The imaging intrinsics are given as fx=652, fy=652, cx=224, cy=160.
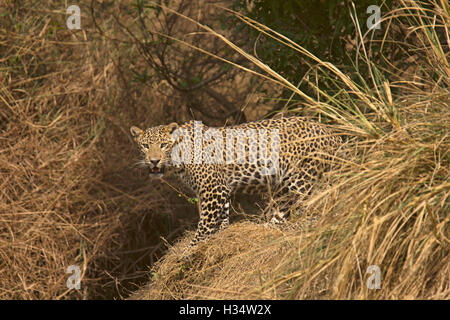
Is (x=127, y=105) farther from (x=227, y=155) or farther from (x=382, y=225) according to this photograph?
(x=382, y=225)

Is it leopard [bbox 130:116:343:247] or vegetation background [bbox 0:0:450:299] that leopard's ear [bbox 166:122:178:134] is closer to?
leopard [bbox 130:116:343:247]

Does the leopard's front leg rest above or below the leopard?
below

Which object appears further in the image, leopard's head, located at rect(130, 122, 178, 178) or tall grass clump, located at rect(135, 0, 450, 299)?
leopard's head, located at rect(130, 122, 178, 178)

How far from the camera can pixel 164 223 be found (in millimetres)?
9680

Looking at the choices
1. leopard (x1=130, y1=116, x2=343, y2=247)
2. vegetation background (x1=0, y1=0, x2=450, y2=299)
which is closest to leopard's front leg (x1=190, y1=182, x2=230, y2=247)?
leopard (x1=130, y1=116, x2=343, y2=247)

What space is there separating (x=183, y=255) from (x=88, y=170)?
3587mm

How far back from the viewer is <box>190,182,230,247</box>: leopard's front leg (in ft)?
20.5

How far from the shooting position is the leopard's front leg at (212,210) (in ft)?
20.5

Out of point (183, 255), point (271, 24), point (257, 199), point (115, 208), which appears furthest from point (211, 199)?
point (115, 208)

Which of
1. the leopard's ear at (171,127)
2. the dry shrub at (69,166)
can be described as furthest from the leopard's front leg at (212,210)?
the dry shrub at (69,166)

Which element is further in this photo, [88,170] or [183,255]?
[88,170]

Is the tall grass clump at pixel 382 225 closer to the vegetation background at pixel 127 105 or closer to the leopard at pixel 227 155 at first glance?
the vegetation background at pixel 127 105

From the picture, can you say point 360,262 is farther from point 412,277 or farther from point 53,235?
point 53,235

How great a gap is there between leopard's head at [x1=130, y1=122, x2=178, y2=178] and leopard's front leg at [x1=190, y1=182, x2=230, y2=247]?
462 millimetres
